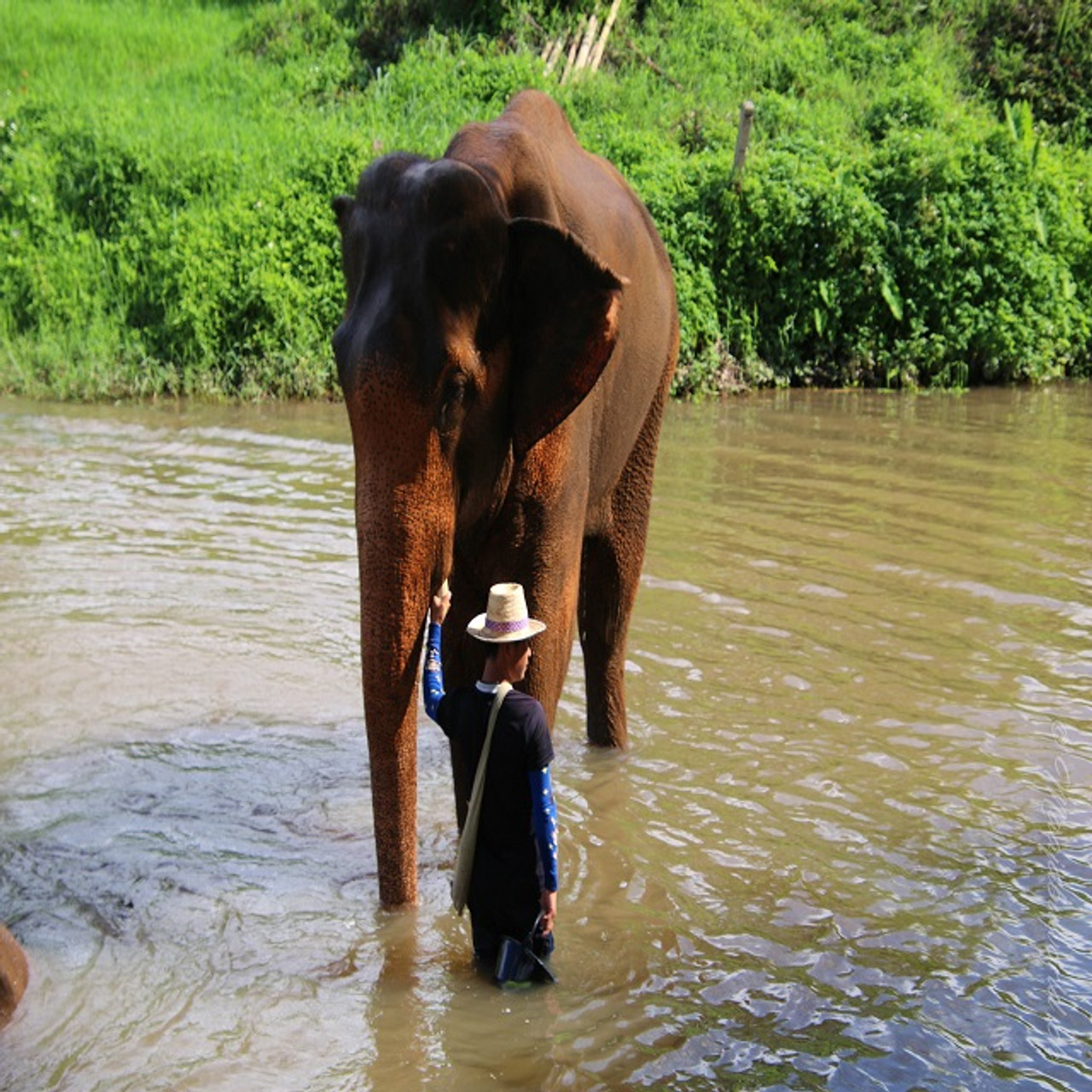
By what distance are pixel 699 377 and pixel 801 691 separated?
842cm

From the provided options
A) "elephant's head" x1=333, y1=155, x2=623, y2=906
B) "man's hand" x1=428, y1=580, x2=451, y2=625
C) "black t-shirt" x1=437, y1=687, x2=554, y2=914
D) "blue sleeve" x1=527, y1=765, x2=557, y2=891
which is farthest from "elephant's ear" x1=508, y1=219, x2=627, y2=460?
"blue sleeve" x1=527, y1=765, x2=557, y2=891

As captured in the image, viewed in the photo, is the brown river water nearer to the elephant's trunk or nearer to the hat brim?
the elephant's trunk

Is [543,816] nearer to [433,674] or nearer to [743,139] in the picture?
[433,674]

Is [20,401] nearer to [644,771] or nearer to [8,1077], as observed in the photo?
[644,771]

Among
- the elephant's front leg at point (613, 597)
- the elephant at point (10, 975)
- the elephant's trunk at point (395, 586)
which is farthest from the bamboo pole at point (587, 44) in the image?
the elephant at point (10, 975)

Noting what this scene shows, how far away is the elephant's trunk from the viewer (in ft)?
12.3

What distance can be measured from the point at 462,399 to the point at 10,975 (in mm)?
1865

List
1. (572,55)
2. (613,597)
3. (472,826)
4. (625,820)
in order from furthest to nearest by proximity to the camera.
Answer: (572,55)
(613,597)
(625,820)
(472,826)

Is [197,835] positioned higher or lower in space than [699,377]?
lower

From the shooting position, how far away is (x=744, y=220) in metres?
15.3

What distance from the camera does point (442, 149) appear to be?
1664 centimetres

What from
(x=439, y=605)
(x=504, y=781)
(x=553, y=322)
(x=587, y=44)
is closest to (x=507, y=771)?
(x=504, y=781)

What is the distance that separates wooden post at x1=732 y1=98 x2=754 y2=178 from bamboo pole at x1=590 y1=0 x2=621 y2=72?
171 inches

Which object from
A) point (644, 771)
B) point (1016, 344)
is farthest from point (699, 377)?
point (644, 771)
